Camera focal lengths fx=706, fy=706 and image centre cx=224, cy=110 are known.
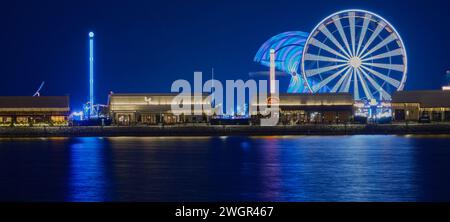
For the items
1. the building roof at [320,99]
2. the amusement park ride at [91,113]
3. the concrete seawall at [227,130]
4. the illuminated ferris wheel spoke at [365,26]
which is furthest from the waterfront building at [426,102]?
the amusement park ride at [91,113]

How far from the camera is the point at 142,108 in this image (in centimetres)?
6228

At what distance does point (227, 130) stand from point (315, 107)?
43.6 feet

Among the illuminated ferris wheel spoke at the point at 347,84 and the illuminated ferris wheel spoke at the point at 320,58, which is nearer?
the illuminated ferris wheel spoke at the point at 320,58

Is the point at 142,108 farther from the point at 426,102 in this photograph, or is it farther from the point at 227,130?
the point at 426,102

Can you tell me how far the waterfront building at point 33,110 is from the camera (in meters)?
61.1

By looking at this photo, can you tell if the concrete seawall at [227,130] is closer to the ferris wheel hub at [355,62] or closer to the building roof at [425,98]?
the ferris wheel hub at [355,62]

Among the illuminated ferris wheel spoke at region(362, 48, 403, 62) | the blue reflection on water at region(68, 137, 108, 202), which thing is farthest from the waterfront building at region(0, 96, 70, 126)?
the blue reflection on water at region(68, 137, 108, 202)

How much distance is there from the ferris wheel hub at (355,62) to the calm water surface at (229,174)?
78.1 ft

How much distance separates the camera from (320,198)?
16.5 meters

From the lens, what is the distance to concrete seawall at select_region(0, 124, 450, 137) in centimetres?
4916

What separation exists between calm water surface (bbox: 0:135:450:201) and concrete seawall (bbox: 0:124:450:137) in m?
16.7
